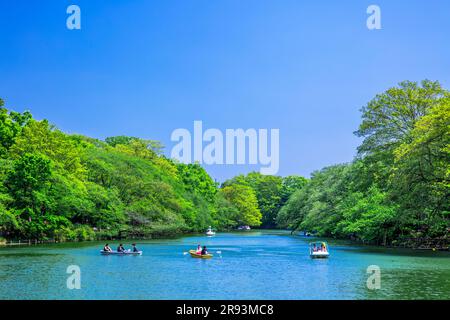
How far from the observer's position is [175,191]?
80.5m

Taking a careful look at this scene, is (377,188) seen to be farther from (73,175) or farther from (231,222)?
(231,222)

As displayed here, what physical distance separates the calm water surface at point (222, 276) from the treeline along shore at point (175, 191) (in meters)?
5.22

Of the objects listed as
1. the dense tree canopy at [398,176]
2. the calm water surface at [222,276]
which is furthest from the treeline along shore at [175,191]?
the calm water surface at [222,276]

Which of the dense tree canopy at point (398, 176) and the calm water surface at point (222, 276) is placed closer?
the calm water surface at point (222, 276)

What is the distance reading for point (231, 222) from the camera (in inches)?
4360

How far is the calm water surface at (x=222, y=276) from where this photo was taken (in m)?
22.4

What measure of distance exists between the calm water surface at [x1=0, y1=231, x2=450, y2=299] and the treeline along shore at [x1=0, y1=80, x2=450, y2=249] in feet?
17.1

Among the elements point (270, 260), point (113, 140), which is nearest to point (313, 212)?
point (270, 260)

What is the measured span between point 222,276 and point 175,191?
52.5 metres

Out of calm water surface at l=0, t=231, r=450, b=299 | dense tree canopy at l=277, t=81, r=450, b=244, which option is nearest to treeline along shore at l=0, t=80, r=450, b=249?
dense tree canopy at l=277, t=81, r=450, b=244

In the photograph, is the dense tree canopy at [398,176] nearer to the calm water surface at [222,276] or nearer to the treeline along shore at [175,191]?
the treeline along shore at [175,191]

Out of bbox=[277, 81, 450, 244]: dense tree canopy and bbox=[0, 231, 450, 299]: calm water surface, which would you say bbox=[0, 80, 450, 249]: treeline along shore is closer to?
bbox=[277, 81, 450, 244]: dense tree canopy

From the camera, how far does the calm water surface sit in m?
22.4
